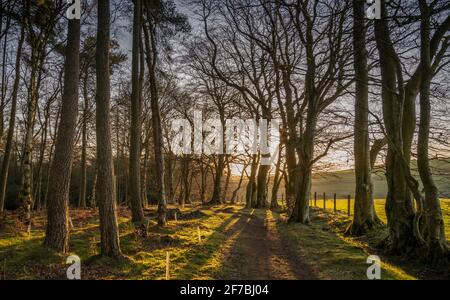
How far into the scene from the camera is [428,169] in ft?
24.6

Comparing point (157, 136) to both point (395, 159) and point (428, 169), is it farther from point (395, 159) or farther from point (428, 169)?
point (428, 169)

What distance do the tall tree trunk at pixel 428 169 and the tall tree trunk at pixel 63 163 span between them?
8.65 m

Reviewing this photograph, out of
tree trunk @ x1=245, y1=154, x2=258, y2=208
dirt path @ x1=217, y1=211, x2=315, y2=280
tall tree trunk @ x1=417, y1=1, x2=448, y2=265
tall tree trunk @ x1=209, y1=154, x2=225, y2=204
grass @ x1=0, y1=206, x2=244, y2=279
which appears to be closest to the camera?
grass @ x1=0, y1=206, x2=244, y2=279

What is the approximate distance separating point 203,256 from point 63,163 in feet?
14.2

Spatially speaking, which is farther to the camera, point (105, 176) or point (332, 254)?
point (332, 254)

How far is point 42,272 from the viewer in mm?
5969

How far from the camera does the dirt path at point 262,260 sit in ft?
23.2

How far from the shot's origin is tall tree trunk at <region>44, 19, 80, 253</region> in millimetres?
7410

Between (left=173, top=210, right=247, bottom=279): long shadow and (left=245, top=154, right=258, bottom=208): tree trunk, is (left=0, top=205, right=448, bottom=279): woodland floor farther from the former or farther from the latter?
(left=245, top=154, right=258, bottom=208): tree trunk

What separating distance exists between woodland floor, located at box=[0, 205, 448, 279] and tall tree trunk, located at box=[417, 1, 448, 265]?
1.93 feet

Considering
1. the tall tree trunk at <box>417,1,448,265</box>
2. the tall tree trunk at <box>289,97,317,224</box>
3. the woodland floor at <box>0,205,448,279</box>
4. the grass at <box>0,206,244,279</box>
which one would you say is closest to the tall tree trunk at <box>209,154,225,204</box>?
the tall tree trunk at <box>289,97,317,224</box>

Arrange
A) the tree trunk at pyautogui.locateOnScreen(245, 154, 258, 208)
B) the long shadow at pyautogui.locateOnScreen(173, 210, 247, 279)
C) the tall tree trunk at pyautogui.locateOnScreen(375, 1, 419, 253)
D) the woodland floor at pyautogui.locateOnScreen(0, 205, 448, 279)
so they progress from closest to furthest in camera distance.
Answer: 1. the woodland floor at pyautogui.locateOnScreen(0, 205, 448, 279)
2. the long shadow at pyautogui.locateOnScreen(173, 210, 247, 279)
3. the tall tree trunk at pyautogui.locateOnScreen(375, 1, 419, 253)
4. the tree trunk at pyautogui.locateOnScreen(245, 154, 258, 208)

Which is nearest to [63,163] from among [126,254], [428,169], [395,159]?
[126,254]
